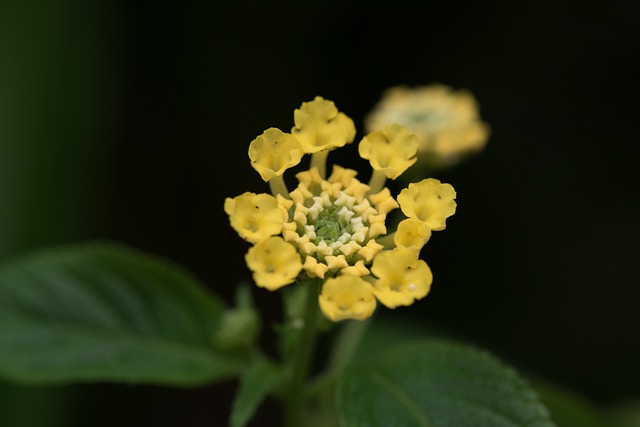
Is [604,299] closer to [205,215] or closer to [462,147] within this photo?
[462,147]

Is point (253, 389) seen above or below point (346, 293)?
below

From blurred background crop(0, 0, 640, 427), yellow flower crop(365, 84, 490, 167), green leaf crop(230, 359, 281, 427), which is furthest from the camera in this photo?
blurred background crop(0, 0, 640, 427)

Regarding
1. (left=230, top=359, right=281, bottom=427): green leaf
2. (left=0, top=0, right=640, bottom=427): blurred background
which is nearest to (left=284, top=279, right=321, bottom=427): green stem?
(left=230, top=359, right=281, bottom=427): green leaf

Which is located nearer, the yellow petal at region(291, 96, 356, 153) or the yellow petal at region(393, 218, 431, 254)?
the yellow petal at region(393, 218, 431, 254)

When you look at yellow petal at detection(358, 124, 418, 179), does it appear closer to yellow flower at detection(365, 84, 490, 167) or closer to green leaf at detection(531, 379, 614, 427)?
yellow flower at detection(365, 84, 490, 167)

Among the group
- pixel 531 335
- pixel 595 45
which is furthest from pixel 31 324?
pixel 595 45

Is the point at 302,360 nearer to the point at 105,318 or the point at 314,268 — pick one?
the point at 314,268

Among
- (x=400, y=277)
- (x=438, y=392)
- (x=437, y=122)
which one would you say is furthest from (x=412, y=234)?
(x=437, y=122)
